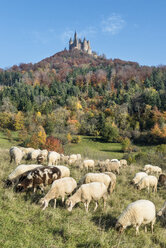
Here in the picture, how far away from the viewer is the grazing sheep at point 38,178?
878 cm

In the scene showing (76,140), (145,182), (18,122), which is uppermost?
(18,122)

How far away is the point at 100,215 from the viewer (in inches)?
292

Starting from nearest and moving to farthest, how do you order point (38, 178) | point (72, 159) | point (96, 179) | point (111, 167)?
1. point (38, 178)
2. point (96, 179)
3. point (111, 167)
4. point (72, 159)

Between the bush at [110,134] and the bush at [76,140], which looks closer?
the bush at [76,140]

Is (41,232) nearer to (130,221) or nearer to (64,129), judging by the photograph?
(130,221)

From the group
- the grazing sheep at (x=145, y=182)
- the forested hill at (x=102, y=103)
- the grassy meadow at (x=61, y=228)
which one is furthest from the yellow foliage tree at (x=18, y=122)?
the grassy meadow at (x=61, y=228)

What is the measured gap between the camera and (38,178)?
30.1ft

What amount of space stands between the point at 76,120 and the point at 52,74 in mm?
77003

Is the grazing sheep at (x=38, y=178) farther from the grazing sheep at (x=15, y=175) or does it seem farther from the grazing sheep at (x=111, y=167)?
the grazing sheep at (x=111, y=167)

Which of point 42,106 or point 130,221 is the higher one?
point 42,106

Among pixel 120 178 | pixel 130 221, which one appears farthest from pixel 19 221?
pixel 120 178

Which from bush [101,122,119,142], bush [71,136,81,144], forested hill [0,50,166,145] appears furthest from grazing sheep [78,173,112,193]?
forested hill [0,50,166,145]

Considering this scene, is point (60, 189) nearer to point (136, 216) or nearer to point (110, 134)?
point (136, 216)

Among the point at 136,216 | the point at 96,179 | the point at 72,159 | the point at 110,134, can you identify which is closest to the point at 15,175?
the point at 96,179
